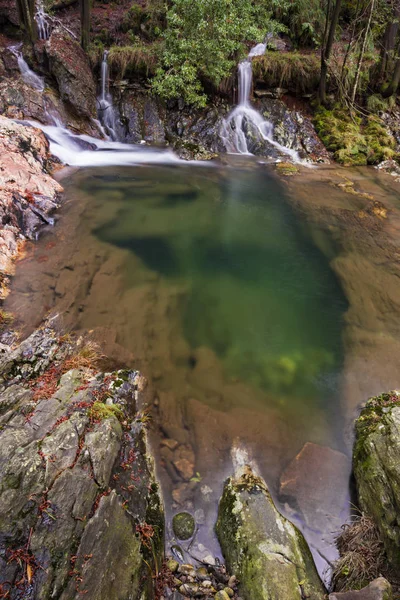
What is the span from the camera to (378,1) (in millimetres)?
14320

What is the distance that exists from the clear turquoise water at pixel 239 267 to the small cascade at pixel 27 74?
23.3ft

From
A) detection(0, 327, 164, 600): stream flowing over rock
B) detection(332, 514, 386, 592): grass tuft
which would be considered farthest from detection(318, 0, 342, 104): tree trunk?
detection(332, 514, 386, 592): grass tuft

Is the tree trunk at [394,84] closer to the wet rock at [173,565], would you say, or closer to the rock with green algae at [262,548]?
the rock with green algae at [262,548]

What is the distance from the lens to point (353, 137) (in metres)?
16.2

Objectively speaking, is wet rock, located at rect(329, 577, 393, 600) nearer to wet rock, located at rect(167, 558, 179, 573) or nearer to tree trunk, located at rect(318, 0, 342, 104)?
wet rock, located at rect(167, 558, 179, 573)

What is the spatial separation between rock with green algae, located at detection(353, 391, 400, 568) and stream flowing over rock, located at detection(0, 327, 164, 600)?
2219 mm

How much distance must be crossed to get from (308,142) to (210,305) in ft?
45.2

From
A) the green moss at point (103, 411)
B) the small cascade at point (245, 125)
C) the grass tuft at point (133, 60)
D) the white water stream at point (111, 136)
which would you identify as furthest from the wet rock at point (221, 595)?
the grass tuft at point (133, 60)

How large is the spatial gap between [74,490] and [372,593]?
2.60 metres

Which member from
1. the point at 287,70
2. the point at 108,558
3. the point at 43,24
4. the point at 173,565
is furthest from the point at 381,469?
the point at 43,24

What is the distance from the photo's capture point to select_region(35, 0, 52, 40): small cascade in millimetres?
16922

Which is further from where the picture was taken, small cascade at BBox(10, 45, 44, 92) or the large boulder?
the large boulder

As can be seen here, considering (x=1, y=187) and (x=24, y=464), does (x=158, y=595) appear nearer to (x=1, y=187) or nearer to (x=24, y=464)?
(x=24, y=464)

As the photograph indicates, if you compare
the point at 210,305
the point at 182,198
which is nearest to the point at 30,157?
the point at 182,198
